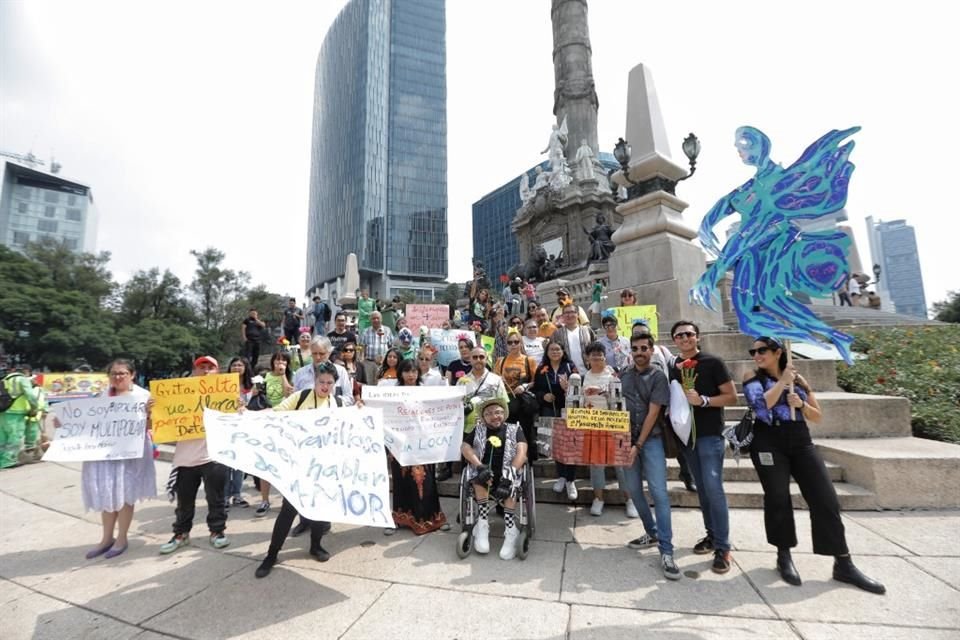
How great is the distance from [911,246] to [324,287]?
584 ft

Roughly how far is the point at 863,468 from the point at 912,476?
1.28 feet

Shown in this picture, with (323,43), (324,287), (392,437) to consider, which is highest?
(323,43)

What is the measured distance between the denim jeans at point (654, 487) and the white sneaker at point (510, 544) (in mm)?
1187

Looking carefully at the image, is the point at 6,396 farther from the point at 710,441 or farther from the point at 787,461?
the point at 787,461

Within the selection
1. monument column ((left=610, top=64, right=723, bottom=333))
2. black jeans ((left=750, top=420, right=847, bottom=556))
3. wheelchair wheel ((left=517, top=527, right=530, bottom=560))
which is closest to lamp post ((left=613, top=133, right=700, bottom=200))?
monument column ((left=610, top=64, right=723, bottom=333))

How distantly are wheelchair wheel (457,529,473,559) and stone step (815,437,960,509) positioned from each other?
435cm

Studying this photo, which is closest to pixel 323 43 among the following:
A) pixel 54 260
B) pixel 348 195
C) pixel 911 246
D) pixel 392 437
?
pixel 348 195

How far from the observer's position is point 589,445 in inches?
166

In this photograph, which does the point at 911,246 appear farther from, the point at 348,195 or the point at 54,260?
the point at 54,260

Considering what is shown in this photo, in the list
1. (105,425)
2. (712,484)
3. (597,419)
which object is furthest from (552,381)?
(105,425)

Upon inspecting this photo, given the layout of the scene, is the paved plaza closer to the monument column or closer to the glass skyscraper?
the monument column

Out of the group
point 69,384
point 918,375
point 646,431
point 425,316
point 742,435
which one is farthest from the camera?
point 69,384

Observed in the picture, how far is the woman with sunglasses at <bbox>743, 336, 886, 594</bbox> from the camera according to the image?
10.6 ft

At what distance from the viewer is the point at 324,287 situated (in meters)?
94.4
